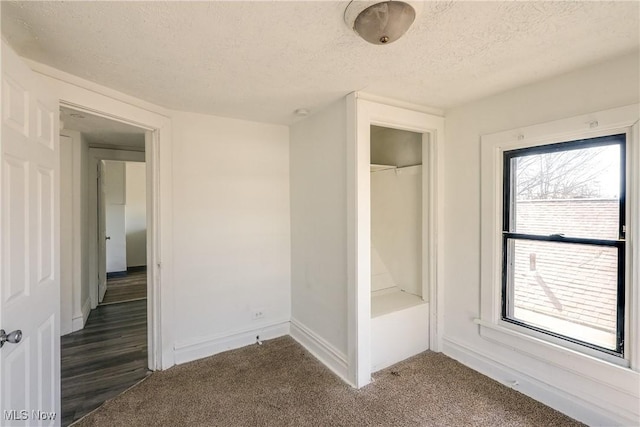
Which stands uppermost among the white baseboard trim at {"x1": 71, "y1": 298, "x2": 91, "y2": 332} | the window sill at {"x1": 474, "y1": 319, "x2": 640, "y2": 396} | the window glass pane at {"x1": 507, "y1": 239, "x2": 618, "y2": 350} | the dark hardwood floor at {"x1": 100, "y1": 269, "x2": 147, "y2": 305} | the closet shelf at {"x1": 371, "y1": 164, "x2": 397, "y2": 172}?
the closet shelf at {"x1": 371, "y1": 164, "x2": 397, "y2": 172}

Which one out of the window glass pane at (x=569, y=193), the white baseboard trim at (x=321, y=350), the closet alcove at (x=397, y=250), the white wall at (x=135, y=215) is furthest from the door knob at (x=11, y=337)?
the white wall at (x=135, y=215)

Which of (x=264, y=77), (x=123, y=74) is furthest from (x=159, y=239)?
(x=264, y=77)

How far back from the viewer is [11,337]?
46.3 inches

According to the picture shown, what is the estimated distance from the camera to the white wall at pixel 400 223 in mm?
2887

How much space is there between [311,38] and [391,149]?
204cm

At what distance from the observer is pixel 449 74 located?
1.88 m

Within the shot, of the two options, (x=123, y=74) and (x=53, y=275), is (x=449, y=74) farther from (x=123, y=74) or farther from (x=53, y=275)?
(x=53, y=275)

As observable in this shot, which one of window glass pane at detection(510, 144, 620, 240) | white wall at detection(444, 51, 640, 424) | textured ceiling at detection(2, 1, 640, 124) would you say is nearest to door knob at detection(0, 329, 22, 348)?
textured ceiling at detection(2, 1, 640, 124)

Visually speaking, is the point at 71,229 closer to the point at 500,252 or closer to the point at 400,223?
the point at 400,223

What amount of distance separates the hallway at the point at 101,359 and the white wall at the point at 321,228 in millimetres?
1525

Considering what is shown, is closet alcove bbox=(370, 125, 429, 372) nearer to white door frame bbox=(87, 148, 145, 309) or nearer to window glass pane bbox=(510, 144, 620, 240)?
window glass pane bbox=(510, 144, 620, 240)

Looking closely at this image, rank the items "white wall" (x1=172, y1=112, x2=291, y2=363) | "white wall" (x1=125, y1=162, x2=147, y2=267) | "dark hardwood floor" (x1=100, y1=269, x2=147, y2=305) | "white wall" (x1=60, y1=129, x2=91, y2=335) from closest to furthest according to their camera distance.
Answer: "white wall" (x1=172, y1=112, x2=291, y2=363) → "white wall" (x1=60, y1=129, x2=91, y2=335) → "dark hardwood floor" (x1=100, y1=269, x2=147, y2=305) → "white wall" (x1=125, y1=162, x2=147, y2=267)

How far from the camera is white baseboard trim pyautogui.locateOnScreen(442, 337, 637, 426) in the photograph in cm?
174

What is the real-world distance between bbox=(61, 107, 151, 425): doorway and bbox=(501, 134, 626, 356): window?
3.05 m
